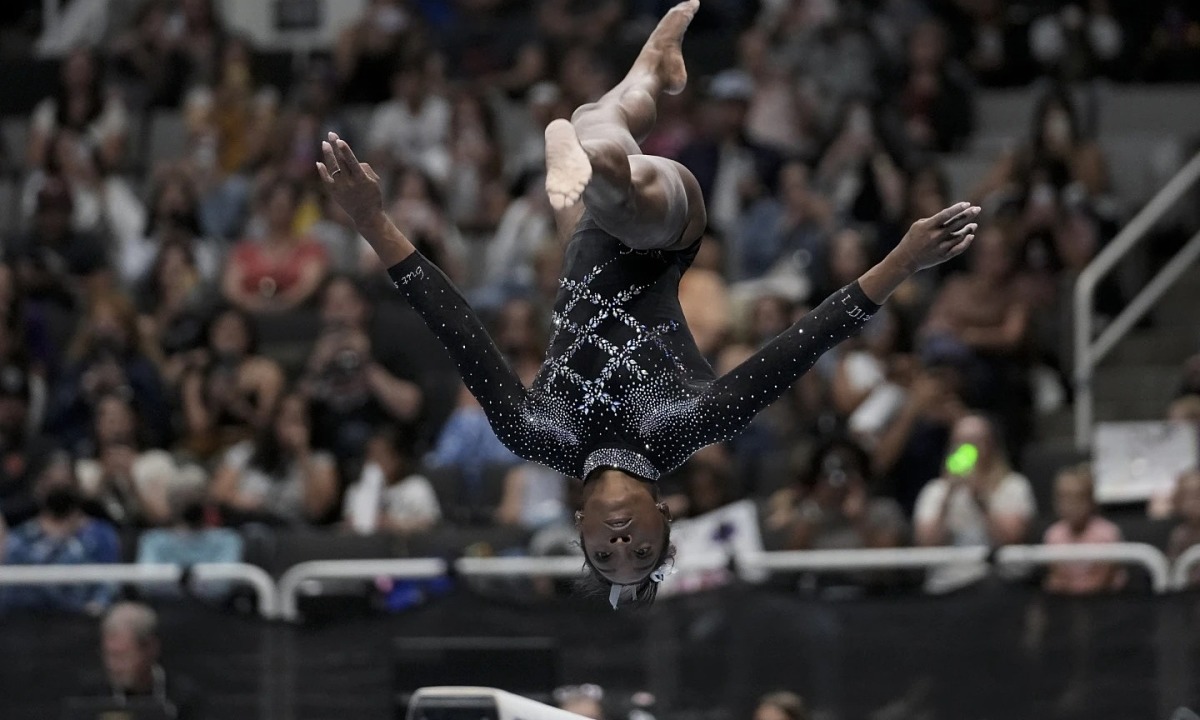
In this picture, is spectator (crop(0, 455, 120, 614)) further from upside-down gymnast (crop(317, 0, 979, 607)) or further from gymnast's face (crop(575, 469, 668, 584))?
gymnast's face (crop(575, 469, 668, 584))

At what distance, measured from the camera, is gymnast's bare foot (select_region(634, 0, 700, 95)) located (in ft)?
18.2

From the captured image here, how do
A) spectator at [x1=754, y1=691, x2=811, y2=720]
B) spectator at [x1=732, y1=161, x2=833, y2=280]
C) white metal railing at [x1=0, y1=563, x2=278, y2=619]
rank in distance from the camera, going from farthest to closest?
spectator at [x1=732, y1=161, x2=833, y2=280] → white metal railing at [x1=0, y1=563, x2=278, y2=619] → spectator at [x1=754, y1=691, x2=811, y2=720]

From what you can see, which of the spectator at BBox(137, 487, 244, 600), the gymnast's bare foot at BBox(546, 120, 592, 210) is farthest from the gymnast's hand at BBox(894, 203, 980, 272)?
the spectator at BBox(137, 487, 244, 600)

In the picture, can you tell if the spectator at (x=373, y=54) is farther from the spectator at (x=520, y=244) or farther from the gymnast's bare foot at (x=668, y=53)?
the gymnast's bare foot at (x=668, y=53)

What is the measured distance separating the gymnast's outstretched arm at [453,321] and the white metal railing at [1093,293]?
16.7 ft

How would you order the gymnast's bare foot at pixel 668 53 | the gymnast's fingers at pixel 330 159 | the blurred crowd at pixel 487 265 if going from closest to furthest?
the gymnast's fingers at pixel 330 159 → the gymnast's bare foot at pixel 668 53 → the blurred crowd at pixel 487 265

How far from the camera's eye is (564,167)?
3.84 meters

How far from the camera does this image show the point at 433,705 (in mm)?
4785

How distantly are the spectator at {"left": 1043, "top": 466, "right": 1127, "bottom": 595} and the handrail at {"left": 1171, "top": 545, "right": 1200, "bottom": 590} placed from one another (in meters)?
0.26

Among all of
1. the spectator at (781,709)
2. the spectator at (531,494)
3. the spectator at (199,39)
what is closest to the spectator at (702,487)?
the spectator at (531,494)

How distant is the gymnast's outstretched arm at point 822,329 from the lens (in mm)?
4312

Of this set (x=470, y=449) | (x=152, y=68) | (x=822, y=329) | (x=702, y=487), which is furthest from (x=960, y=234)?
(x=152, y=68)

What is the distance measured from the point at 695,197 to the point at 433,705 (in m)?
1.46

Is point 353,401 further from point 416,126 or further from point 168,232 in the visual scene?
point 416,126
